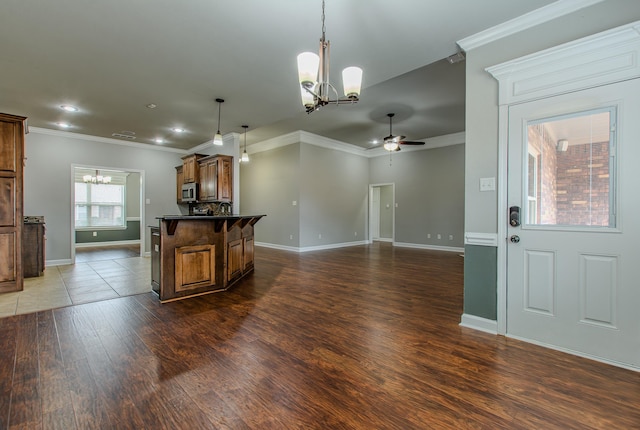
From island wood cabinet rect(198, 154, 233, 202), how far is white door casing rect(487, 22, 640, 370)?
17.5 feet

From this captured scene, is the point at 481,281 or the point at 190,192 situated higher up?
the point at 190,192

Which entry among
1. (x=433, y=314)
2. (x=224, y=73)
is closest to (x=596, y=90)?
(x=433, y=314)

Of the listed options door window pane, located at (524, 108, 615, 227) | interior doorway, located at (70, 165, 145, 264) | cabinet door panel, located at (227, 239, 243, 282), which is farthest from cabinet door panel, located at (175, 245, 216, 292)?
interior doorway, located at (70, 165, 145, 264)

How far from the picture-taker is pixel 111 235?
9516 mm

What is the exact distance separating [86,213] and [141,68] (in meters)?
7.89

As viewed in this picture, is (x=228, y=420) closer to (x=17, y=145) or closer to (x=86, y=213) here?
(x=17, y=145)

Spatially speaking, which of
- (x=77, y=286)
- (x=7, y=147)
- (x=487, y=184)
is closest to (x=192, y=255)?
(x=77, y=286)

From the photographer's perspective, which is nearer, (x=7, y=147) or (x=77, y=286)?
(x=7, y=147)

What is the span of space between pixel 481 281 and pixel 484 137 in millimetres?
1343

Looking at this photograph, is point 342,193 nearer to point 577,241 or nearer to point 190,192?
point 190,192

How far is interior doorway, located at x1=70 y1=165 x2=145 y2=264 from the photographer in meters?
9.18

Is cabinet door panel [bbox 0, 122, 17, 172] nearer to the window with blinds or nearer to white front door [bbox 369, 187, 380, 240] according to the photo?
the window with blinds

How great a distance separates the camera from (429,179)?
8.23 m

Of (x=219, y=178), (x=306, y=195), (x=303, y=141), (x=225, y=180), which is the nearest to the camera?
(x=219, y=178)
